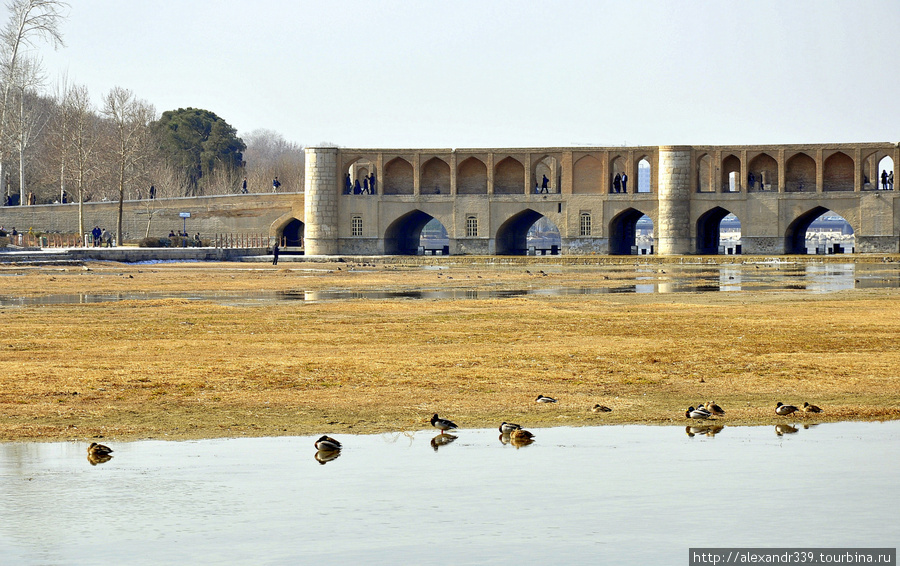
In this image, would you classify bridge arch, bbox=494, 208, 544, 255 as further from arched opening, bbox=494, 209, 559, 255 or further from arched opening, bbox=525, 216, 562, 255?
arched opening, bbox=525, 216, 562, 255

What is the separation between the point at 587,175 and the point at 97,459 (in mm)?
51178

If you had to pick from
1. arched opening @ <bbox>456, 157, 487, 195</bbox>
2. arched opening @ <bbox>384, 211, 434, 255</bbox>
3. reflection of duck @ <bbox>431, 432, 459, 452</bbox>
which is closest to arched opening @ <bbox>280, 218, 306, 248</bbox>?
arched opening @ <bbox>384, 211, 434, 255</bbox>

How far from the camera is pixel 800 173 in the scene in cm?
5769

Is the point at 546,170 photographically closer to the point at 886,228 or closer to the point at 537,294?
the point at 886,228

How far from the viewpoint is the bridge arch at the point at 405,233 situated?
60500 millimetres

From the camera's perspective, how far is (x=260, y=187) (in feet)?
269

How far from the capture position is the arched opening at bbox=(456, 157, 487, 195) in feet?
199

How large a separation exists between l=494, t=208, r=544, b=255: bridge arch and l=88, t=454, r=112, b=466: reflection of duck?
166 feet

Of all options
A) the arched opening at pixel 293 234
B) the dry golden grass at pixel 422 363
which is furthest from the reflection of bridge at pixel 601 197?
the dry golden grass at pixel 422 363

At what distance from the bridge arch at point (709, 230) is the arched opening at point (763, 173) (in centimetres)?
183

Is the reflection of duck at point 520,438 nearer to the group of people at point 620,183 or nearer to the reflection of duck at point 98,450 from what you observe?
the reflection of duck at point 98,450

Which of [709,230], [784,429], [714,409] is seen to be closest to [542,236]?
[709,230]

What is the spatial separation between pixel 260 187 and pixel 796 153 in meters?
37.4

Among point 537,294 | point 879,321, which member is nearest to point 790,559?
point 879,321
